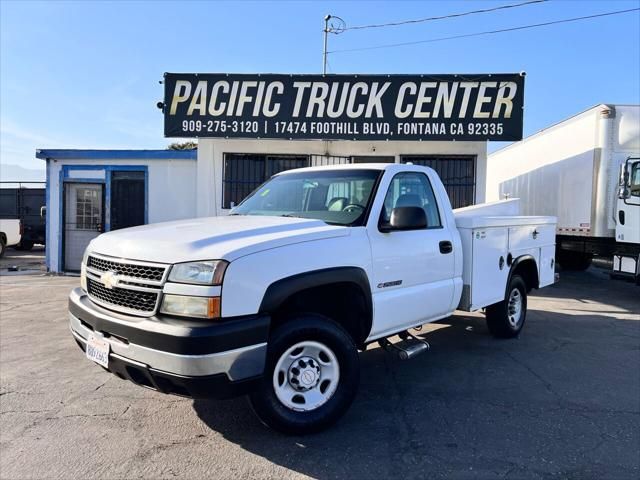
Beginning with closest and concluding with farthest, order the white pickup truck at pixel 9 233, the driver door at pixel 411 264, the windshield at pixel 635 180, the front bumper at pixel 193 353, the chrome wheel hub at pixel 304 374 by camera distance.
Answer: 1. the front bumper at pixel 193 353
2. the chrome wheel hub at pixel 304 374
3. the driver door at pixel 411 264
4. the windshield at pixel 635 180
5. the white pickup truck at pixel 9 233

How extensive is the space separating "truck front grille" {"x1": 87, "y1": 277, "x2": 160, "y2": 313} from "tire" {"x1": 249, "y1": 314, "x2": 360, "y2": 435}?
2.67 feet

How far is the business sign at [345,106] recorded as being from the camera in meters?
10.3

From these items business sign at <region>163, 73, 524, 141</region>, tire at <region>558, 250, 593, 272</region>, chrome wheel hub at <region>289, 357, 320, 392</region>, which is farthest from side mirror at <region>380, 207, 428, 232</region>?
tire at <region>558, 250, 593, 272</region>

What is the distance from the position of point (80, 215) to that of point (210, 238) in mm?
10448

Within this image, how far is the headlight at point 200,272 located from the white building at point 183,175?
819 centimetres

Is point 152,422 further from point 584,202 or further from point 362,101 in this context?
point 584,202

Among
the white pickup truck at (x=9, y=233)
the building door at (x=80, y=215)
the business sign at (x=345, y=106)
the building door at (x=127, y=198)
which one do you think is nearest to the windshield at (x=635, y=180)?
the business sign at (x=345, y=106)

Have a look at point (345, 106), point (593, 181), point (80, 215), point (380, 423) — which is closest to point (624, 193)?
point (593, 181)

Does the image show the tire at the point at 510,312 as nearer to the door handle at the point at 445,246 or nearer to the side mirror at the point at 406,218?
the door handle at the point at 445,246

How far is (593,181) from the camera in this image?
404 inches

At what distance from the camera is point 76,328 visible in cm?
362

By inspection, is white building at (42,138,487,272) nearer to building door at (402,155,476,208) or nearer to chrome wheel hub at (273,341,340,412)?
building door at (402,155,476,208)

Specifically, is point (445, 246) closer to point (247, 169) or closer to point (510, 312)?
point (510, 312)

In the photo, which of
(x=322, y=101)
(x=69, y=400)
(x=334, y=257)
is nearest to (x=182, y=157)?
(x=322, y=101)
